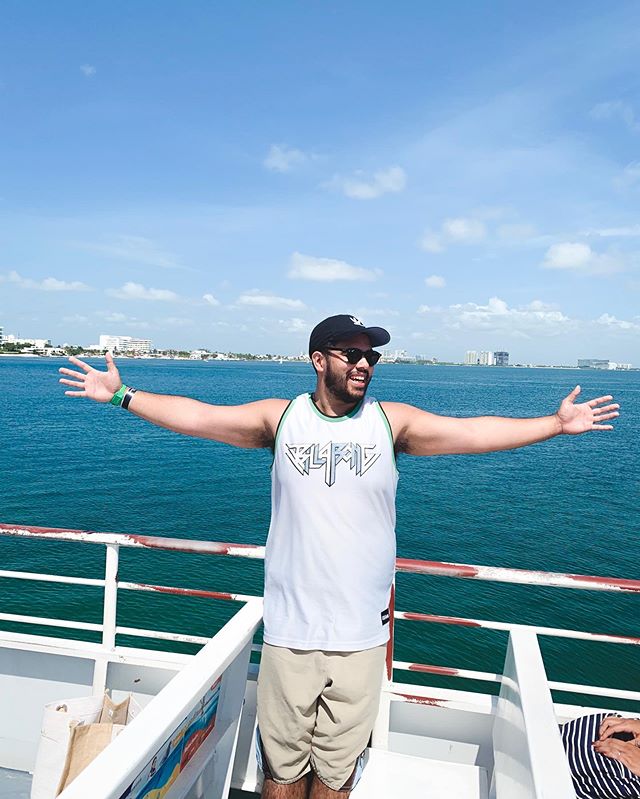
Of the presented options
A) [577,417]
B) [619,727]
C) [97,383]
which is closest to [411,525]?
[619,727]

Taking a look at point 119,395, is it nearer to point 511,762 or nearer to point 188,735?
point 188,735

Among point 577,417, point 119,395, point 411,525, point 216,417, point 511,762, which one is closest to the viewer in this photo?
point 511,762

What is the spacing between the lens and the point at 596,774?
2188mm

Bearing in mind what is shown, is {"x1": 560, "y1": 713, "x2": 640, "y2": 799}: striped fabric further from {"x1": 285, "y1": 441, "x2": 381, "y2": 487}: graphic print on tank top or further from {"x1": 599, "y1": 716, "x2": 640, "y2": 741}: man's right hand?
{"x1": 285, "y1": 441, "x2": 381, "y2": 487}: graphic print on tank top

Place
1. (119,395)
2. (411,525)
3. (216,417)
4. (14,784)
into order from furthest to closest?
(411,525)
(14,784)
(119,395)
(216,417)

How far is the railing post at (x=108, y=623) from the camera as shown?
Answer: 9.61 ft

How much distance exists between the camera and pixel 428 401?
237 feet

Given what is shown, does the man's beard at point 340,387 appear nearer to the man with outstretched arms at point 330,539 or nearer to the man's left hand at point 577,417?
the man with outstretched arms at point 330,539

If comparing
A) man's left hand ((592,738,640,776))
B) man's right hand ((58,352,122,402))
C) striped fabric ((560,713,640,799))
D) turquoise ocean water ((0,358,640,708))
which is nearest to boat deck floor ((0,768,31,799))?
man's right hand ((58,352,122,402))

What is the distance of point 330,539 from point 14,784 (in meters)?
2.38

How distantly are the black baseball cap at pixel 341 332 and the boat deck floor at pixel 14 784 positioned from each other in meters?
2.67

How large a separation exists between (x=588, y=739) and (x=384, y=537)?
121 centimetres

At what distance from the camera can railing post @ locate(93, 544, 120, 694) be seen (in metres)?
2.93

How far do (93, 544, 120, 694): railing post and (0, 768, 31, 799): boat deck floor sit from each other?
54 centimetres
